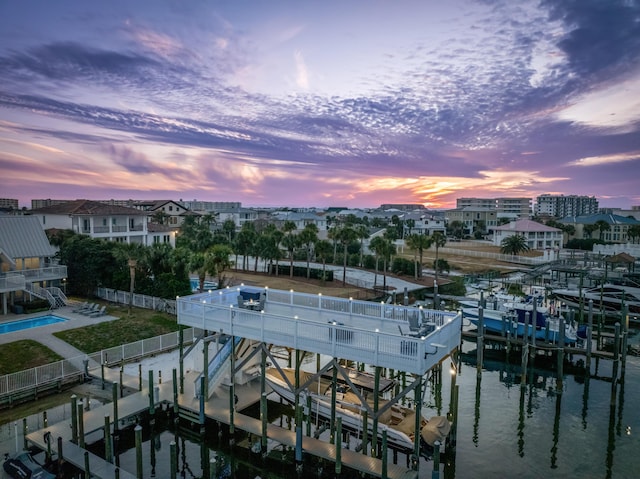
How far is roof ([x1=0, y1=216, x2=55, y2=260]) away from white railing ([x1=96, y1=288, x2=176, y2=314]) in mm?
5996

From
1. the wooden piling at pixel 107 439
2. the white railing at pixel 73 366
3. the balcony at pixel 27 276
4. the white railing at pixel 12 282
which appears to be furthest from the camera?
the balcony at pixel 27 276

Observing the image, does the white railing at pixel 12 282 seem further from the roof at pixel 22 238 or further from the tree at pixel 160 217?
the tree at pixel 160 217

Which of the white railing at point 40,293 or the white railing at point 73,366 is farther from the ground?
the white railing at point 40,293

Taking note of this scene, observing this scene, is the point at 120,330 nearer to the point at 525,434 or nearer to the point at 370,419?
the point at 370,419

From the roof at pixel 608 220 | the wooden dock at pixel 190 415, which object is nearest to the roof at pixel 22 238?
the wooden dock at pixel 190 415

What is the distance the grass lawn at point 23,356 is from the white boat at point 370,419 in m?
13.3

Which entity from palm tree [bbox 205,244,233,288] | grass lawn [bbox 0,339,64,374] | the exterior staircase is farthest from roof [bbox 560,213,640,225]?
grass lawn [bbox 0,339,64,374]

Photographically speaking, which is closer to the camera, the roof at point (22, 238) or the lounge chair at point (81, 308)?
the lounge chair at point (81, 308)

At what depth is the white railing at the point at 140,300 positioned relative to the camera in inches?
1442

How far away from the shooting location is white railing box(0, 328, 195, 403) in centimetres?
2161

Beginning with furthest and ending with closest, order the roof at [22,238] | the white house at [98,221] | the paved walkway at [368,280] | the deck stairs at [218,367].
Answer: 1. the paved walkway at [368,280]
2. the white house at [98,221]
3. the roof at [22,238]
4. the deck stairs at [218,367]

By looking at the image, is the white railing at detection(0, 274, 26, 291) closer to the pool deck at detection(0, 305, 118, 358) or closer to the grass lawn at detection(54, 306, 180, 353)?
the pool deck at detection(0, 305, 118, 358)

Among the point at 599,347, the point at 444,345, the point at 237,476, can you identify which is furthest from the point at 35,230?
the point at 599,347

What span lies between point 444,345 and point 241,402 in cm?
1030
